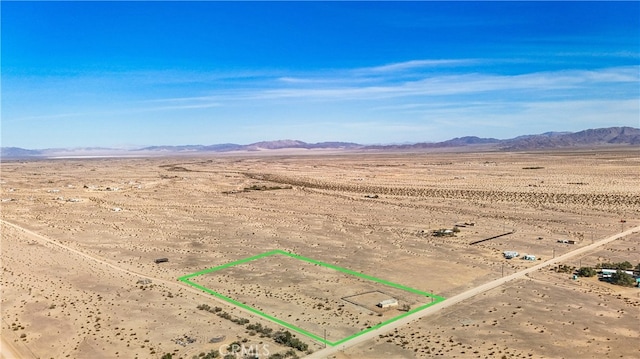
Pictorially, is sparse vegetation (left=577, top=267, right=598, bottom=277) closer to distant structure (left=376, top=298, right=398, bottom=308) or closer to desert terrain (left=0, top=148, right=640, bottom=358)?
desert terrain (left=0, top=148, right=640, bottom=358)

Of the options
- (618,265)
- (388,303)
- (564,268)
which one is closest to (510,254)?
(564,268)

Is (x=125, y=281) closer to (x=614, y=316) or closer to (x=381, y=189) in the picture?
(x=614, y=316)

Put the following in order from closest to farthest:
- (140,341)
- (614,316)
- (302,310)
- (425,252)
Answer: (140,341) < (614,316) < (302,310) < (425,252)

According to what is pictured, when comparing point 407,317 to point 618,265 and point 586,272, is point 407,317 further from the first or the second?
point 618,265

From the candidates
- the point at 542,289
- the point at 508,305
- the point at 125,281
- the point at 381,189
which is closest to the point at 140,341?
the point at 125,281

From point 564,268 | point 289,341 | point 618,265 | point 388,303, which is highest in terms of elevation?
point 618,265
